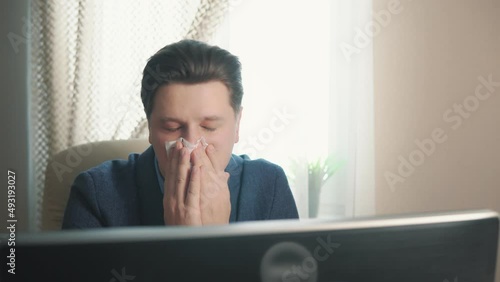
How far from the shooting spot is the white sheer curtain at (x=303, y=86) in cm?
218

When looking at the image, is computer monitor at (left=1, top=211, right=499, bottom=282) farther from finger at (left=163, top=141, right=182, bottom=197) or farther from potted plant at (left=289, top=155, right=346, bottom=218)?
potted plant at (left=289, top=155, right=346, bottom=218)

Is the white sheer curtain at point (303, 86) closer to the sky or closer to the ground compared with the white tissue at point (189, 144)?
closer to the sky

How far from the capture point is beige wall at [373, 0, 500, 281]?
7.36ft

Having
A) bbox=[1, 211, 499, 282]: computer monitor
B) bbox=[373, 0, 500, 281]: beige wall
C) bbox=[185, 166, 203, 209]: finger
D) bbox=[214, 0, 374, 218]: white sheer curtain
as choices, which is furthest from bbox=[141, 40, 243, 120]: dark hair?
bbox=[373, 0, 500, 281]: beige wall

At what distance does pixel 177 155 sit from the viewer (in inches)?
41.8

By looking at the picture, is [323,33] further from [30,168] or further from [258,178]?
[30,168]

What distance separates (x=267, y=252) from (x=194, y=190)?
0.61 metres

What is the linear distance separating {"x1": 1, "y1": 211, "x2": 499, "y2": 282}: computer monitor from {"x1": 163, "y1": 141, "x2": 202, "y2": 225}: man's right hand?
1.90 feet

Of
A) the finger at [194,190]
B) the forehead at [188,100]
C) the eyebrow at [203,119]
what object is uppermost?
the forehead at [188,100]

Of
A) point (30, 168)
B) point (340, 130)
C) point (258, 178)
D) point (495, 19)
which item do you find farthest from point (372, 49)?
point (30, 168)

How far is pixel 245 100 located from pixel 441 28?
974mm

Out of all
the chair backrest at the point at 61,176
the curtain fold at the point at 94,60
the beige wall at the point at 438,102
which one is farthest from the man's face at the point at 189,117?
the beige wall at the point at 438,102

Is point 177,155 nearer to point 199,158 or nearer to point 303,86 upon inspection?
point 199,158

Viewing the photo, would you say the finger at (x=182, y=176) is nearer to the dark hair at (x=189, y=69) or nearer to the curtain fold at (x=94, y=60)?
the dark hair at (x=189, y=69)
